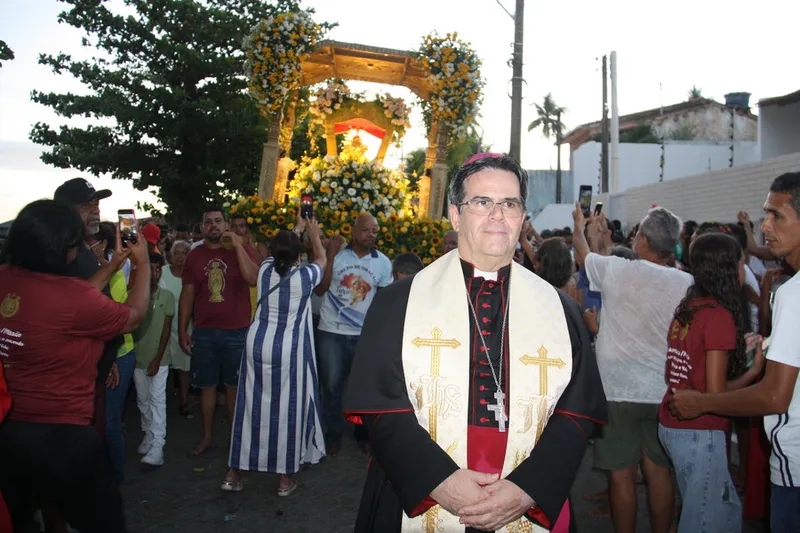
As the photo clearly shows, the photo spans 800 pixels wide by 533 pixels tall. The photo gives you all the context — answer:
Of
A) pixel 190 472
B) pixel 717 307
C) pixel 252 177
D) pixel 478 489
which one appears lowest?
pixel 190 472

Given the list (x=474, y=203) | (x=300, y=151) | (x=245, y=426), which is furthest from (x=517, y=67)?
(x=474, y=203)

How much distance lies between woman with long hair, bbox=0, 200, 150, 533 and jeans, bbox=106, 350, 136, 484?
1.21 metres

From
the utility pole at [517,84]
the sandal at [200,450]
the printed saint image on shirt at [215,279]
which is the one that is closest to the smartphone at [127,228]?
the printed saint image on shirt at [215,279]

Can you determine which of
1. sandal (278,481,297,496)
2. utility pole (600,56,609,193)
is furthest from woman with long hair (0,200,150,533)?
utility pole (600,56,609,193)

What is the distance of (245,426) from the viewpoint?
208 inches

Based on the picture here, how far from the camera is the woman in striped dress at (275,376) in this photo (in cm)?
523

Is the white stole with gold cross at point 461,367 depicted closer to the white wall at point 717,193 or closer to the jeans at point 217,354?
the jeans at point 217,354

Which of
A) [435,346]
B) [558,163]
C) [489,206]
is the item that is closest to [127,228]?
[435,346]

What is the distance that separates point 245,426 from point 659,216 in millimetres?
3526

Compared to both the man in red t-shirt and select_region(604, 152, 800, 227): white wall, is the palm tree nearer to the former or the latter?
select_region(604, 152, 800, 227): white wall

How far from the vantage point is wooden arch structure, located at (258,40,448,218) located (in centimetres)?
984

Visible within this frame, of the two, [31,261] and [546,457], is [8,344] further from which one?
[546,457]

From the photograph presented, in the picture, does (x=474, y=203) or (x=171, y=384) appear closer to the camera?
(x=474, y=203)

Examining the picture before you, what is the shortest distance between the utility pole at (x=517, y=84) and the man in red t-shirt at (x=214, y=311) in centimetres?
956
